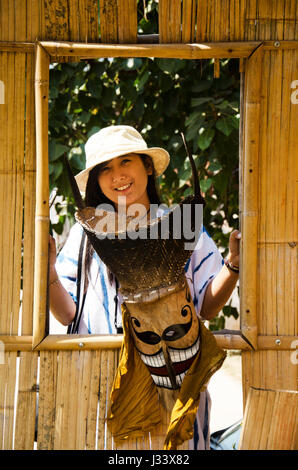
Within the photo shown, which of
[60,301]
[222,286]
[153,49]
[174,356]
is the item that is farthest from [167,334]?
[153,49]

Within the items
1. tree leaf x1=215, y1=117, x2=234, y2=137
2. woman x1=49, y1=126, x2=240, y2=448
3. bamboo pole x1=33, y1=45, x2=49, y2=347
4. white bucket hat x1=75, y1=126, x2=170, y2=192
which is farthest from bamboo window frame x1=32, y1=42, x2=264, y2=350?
tree leaf x1=215, y1=117, x2=234, y2=137

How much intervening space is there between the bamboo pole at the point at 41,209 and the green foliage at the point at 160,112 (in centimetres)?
95

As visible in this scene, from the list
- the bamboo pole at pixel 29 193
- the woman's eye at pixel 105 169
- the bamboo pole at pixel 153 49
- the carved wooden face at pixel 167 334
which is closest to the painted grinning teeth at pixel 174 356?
the carved wooden face at pixel 167 334

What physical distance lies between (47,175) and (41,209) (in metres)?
0.10

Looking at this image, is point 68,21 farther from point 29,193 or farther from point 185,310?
point 185,310

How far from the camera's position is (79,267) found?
2012 millimetres

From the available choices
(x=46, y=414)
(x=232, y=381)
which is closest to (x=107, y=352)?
(x=46, y=414)

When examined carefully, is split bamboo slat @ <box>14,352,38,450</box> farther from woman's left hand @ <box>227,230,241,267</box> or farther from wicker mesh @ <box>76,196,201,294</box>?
woman's left hand @ <box>227,230,241,267</box>

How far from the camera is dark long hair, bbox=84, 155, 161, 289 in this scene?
200 centimetres

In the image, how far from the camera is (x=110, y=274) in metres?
1.94

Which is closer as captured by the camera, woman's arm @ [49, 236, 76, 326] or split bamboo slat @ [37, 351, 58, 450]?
split bamboo slat @ [37, 351, 58, 450]

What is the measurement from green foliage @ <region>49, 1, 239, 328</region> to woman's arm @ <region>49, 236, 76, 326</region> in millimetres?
993
